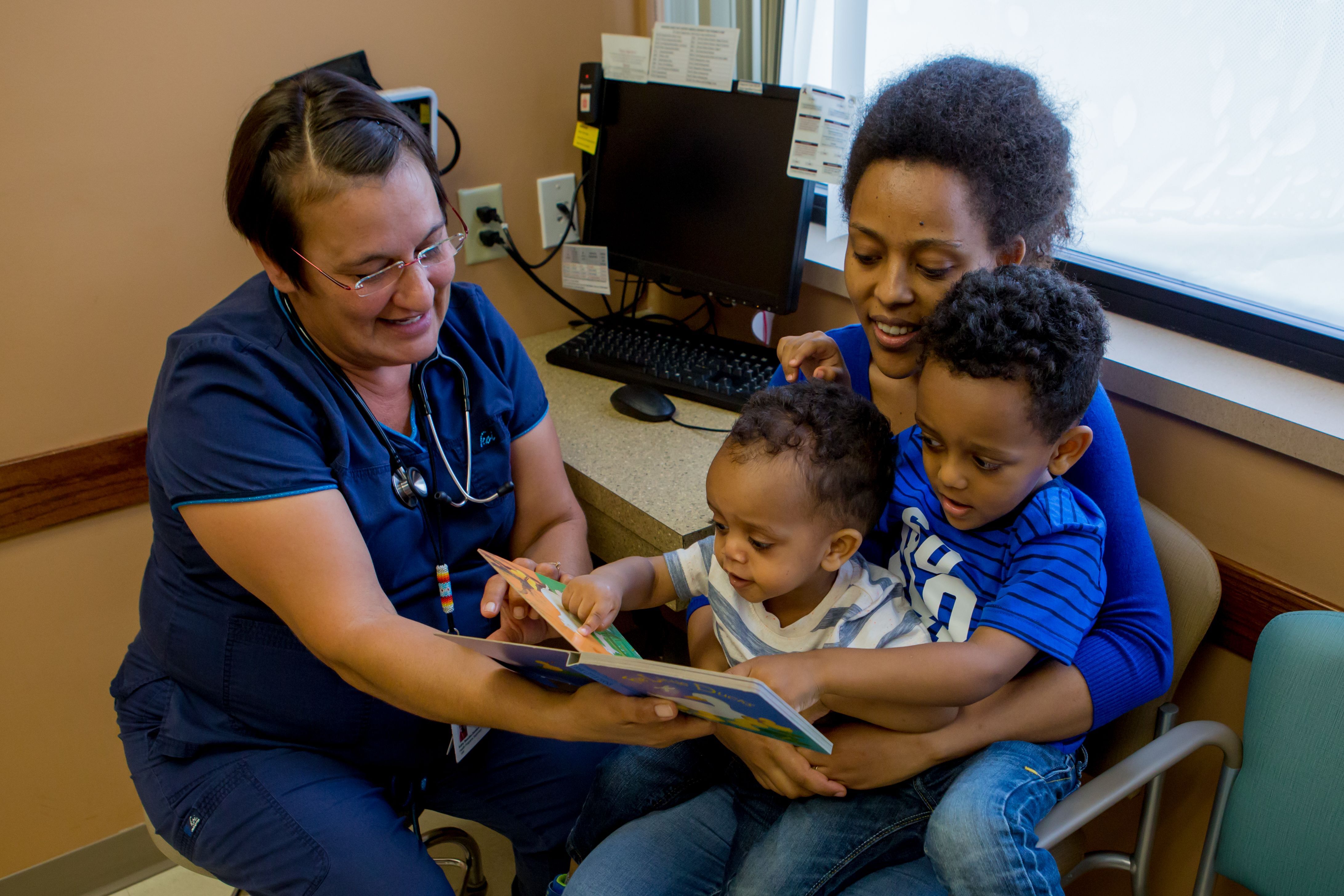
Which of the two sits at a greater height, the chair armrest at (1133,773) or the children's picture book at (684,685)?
the children's picture book at (684,685)

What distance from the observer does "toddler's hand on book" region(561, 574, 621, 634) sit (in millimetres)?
1088

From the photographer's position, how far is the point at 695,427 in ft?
5.80

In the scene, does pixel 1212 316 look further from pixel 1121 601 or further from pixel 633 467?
pixel 633 467

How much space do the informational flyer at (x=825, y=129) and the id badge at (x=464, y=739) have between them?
1111 mm

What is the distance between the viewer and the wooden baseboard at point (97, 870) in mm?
1987

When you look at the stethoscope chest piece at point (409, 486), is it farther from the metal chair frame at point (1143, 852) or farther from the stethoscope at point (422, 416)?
the metal chair frame at point (1143, 852)

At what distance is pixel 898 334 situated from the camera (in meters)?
1.21

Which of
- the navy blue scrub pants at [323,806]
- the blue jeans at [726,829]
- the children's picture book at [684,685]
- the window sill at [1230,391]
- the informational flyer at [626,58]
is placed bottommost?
the navy blue scrub pants at [323,806]

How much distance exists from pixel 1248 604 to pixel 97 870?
7.51 feet

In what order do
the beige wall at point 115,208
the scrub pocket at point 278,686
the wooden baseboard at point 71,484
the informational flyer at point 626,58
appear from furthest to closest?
the informational flyer at point 626,58 → the wooden baseboard at point 71,484 → the beige wall at point 115,208 → the scrub pocket at point 278,686

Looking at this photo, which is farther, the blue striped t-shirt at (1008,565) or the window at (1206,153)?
the window at (1206,153)

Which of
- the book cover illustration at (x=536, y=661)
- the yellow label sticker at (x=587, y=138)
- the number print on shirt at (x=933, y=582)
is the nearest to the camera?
the book cover illustration at (x=536, y=661)

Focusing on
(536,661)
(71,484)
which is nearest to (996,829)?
(536,661)

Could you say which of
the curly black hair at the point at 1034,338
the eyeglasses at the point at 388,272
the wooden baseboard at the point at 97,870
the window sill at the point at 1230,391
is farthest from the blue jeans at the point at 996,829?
the wooden baseboard at the point at 97,870
